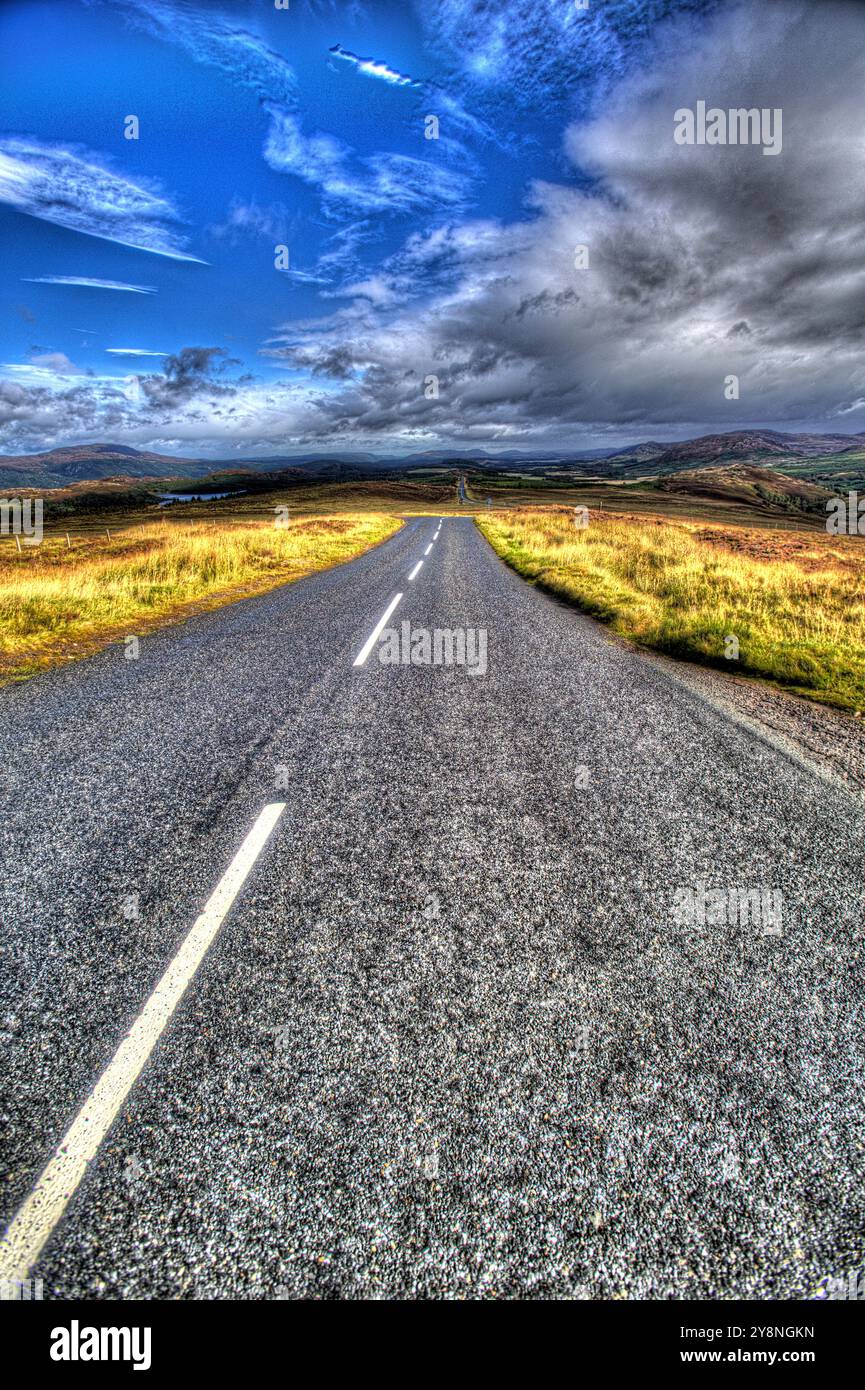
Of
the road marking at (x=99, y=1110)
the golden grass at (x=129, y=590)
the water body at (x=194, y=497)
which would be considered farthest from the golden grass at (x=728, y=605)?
the water body at (x=194, y=497)

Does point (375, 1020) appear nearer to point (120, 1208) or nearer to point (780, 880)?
point (120, 1208)

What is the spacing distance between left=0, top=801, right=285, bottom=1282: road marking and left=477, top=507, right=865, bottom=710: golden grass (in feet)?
22.3

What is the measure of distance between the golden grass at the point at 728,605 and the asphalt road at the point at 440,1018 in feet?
10.1

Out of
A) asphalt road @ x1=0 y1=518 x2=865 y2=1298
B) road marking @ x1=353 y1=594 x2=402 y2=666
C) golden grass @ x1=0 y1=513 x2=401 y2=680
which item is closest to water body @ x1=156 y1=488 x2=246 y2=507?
golden grass @ x1=0 y1=513 x2=401 y2=680

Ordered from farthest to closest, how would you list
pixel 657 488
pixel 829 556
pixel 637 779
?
1. pixel 657 488
2. pixel 829 556
3. pixel 637 779

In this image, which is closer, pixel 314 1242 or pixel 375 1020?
pixel 314 1242

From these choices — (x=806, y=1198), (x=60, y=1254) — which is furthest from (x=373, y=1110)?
(x=806, y=1198)

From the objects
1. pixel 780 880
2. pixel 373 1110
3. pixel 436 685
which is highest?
pixel 436 685

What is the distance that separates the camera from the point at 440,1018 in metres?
2.33

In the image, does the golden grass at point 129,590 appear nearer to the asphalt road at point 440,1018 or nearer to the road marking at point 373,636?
the road marking at point 373,636

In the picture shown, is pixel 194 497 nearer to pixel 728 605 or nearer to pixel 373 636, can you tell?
pixel 373 636

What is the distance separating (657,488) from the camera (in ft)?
344

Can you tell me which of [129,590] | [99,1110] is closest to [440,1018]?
[99,1110]
